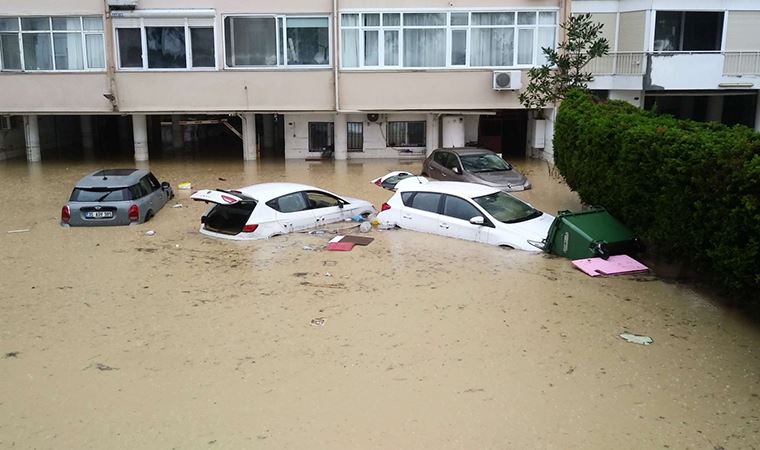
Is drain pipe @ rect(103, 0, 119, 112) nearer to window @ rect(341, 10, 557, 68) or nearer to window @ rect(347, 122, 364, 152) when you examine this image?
window @ rect(341, 10, 557, 68)

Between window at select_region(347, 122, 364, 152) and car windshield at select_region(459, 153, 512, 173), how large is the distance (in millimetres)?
7564

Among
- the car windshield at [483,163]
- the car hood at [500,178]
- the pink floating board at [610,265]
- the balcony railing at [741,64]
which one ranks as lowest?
the pink floating board at [610,265]

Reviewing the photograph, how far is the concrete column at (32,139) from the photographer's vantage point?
25.7 metres

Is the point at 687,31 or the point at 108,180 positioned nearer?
the point at 108,180

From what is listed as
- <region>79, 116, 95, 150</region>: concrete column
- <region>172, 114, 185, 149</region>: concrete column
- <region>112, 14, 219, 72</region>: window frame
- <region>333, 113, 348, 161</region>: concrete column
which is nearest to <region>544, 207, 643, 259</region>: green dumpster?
<region>333, 113, 348, 161</region>: concrete column

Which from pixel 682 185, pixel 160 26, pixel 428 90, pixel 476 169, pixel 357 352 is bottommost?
pixel 357 352

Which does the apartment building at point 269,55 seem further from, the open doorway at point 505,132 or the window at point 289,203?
the window at point 289,203

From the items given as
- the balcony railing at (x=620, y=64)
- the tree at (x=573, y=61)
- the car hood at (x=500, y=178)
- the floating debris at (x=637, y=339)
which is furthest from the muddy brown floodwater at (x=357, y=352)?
the balcony railing at (x=620, y=64)

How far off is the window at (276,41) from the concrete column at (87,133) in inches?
396

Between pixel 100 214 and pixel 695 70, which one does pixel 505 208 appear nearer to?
pixel 100 214

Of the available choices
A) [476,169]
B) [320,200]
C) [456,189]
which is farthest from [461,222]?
[476,169]

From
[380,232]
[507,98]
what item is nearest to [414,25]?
[507,98]

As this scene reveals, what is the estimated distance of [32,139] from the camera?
1022 inches

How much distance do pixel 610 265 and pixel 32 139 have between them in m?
22.0
